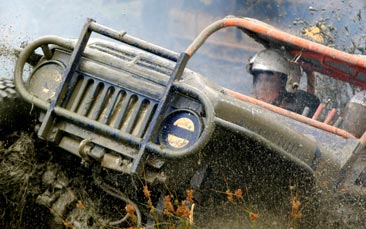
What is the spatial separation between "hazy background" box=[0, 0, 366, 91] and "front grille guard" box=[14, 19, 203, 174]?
21.7ft

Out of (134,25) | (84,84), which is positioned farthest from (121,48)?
(134,25)

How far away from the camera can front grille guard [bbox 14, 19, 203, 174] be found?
10.2 ft

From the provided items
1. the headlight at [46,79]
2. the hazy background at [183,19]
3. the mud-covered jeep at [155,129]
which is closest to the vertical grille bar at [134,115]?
the mud-covered jeep at [155,129]

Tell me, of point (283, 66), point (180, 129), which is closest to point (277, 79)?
point (283, 66)

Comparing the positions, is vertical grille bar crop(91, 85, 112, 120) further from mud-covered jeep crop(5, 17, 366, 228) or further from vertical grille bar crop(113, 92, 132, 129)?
vertical grille bar crop(113, 92, 132, 129)

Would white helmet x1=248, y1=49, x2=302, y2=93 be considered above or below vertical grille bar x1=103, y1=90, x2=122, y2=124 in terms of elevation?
above

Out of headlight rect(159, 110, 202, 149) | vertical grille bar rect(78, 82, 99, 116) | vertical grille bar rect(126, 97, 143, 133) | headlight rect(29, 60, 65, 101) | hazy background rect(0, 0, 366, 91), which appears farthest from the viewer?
hazy background rect(0, 0, 366, 91)

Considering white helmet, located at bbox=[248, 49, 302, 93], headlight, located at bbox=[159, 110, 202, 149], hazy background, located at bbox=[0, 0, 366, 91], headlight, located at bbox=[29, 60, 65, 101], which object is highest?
white helmet, located at bbox=[248, 49, 302, 93]

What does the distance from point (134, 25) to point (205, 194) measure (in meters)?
8.98

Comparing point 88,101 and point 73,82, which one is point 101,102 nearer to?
point 88,101

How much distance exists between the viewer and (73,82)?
11.0 feet

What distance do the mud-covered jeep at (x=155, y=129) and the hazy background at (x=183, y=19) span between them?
640 centimetres

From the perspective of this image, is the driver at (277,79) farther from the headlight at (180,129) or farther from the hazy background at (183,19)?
the hazy background at (183,19)

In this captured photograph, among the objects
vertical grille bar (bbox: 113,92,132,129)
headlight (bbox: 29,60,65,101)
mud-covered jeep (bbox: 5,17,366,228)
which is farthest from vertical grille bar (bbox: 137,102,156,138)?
headlight (bbox: 29,60,65,101)
